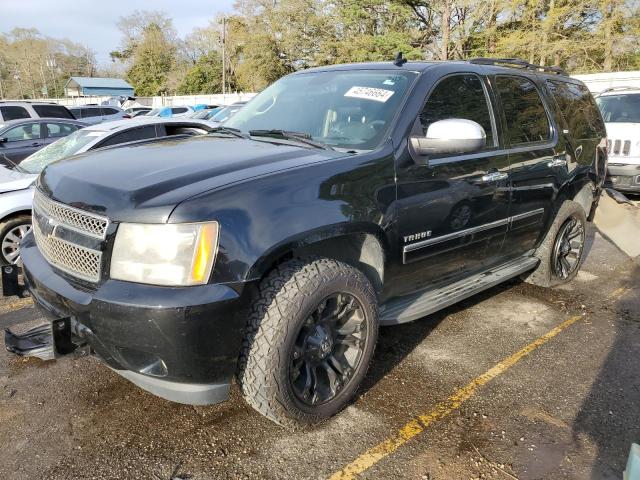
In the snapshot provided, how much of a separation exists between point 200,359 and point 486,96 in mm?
2766

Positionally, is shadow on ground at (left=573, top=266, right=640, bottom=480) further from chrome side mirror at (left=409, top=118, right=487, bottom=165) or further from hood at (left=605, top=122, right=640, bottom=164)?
hood at (left=605, top=122, right=640, bottom=164)

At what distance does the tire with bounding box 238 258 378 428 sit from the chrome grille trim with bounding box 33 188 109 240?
77cm

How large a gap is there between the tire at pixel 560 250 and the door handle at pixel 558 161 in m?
0.40

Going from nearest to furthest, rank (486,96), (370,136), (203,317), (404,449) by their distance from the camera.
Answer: (203,317)
(404,449)
(370,136)
(486,96)

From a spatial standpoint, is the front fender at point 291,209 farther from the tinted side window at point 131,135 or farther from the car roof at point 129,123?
the car roof at point 129,123

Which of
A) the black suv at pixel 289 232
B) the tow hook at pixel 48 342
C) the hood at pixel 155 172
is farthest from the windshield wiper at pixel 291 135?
the tow hook at pixel 48 342

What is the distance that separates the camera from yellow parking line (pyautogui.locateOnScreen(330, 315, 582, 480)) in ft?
8.09

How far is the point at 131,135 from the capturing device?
6.48 m

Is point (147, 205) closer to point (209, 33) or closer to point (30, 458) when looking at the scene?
point (30, 458)

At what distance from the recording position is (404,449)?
2.59 metres

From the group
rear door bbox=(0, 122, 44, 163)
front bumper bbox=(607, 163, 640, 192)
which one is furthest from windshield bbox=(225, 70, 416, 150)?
rear door bbox=(0, 122, 44, 163)

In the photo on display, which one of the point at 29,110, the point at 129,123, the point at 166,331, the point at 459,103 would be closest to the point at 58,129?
the point at 29,110

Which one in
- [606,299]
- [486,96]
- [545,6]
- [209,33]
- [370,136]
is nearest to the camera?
[370,136]

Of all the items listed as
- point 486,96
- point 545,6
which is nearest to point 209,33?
point 545,6
